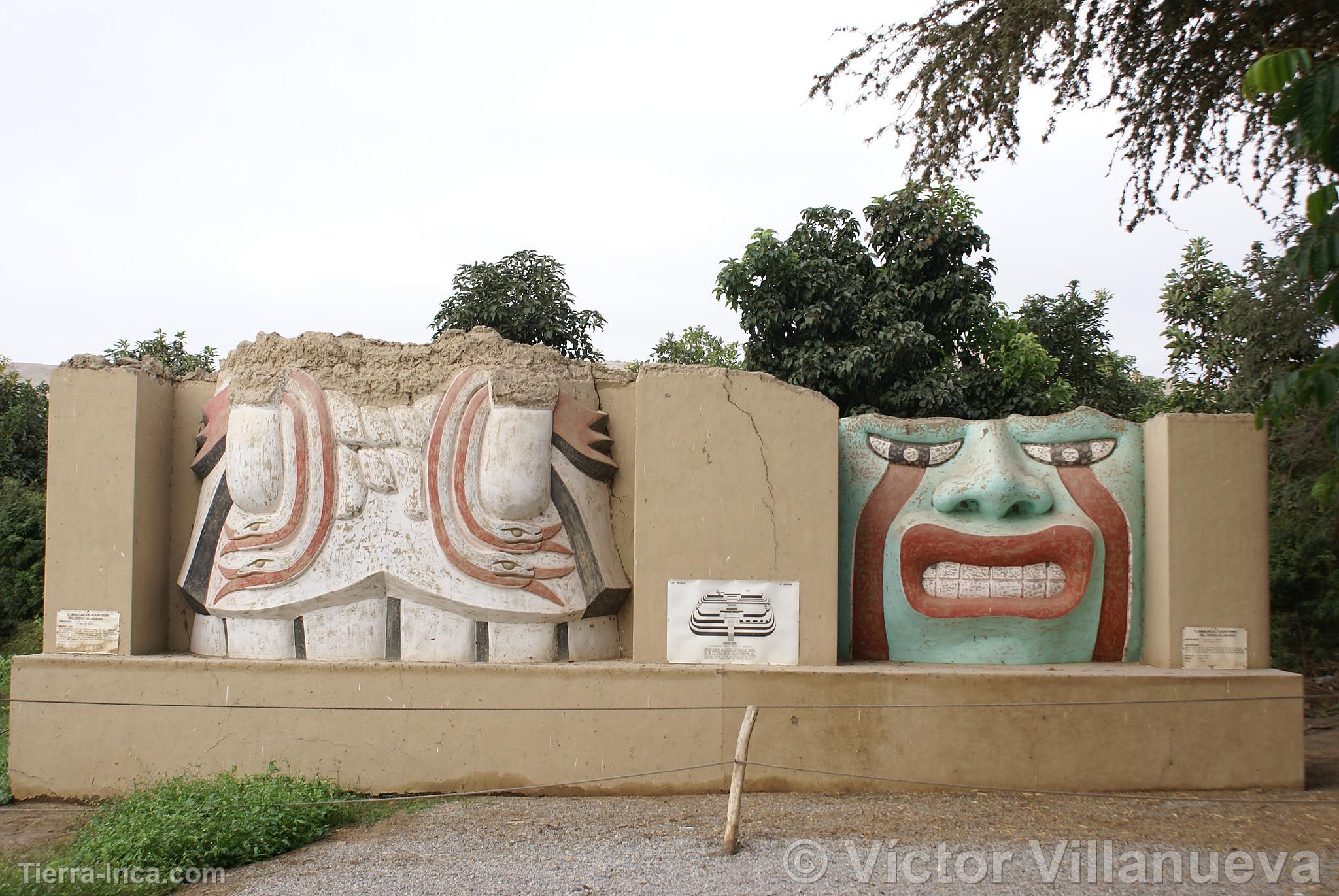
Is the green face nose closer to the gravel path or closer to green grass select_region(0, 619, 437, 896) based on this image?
the gravel path

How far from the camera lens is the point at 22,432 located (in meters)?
12.0

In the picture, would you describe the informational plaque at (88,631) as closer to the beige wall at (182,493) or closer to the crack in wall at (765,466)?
the beige wall at (182,493)

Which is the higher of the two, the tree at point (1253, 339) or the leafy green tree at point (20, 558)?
the tree at point (1253, 339)

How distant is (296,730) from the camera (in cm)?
566

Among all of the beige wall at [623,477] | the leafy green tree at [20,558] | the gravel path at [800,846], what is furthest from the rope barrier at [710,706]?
the leafy green tree at [20,558]

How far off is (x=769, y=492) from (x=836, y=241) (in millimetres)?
6186

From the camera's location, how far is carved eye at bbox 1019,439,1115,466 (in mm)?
6176

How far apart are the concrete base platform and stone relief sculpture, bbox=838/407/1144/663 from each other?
1.17 feet

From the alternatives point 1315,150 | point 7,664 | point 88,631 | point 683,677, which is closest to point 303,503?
point 88,631

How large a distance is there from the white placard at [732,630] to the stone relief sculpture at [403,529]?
18.4 inches

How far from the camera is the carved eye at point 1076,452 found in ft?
20.3

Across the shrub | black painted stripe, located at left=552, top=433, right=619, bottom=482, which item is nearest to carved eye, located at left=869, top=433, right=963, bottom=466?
black painted stripe, located at left=552, top=433, right=619, bottom=482

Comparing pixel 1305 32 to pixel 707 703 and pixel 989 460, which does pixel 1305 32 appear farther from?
pixel 707 703

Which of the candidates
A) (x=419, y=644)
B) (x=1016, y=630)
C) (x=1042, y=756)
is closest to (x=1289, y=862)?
(x=1042, y=756)
